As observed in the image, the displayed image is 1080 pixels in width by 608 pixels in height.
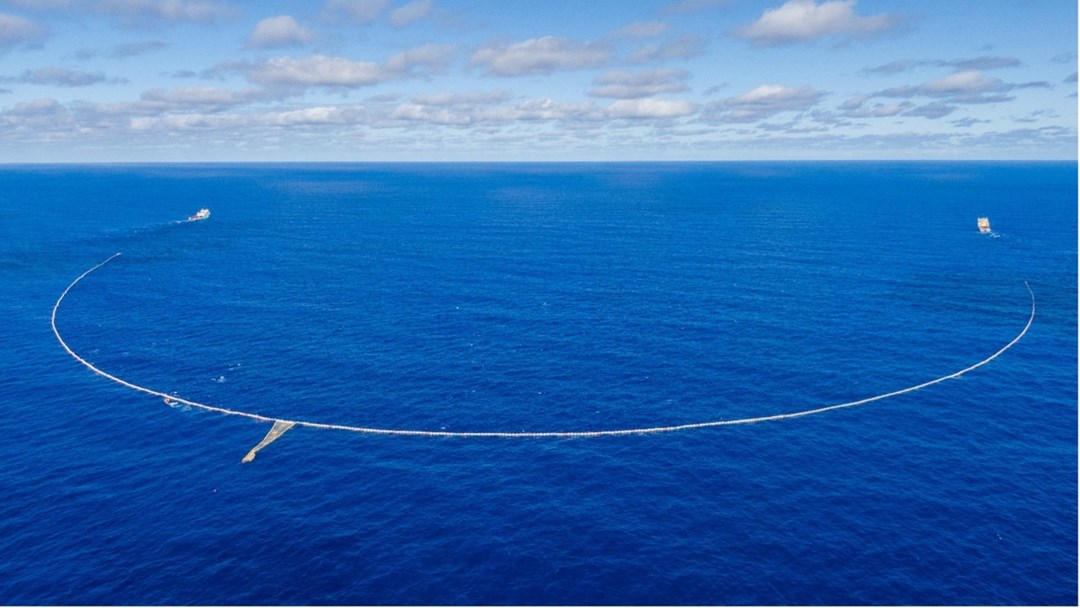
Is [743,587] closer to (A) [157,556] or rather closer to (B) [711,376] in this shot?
(B) [711,376]

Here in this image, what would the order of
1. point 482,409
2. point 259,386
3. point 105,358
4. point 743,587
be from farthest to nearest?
point 105,358 < point 259,386 < point 482,409 < point 743,587

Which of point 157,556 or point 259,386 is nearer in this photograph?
point 157,556

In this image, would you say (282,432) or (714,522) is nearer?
(714,522)

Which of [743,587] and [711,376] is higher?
[711,376]

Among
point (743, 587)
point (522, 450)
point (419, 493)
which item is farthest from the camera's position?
point (522, 450)

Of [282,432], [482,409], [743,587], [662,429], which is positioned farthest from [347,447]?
[743,587]

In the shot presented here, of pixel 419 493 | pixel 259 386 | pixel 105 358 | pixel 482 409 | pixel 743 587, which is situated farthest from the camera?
pixel 105 358

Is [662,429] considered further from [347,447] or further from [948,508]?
[347,447]

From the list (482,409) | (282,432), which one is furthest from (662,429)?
(282,432)

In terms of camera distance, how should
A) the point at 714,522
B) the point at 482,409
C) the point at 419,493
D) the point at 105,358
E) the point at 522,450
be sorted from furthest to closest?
the point at 105,358, the point at 482,409, the point at 522,450, the point at 419,493, the point at 714,522
